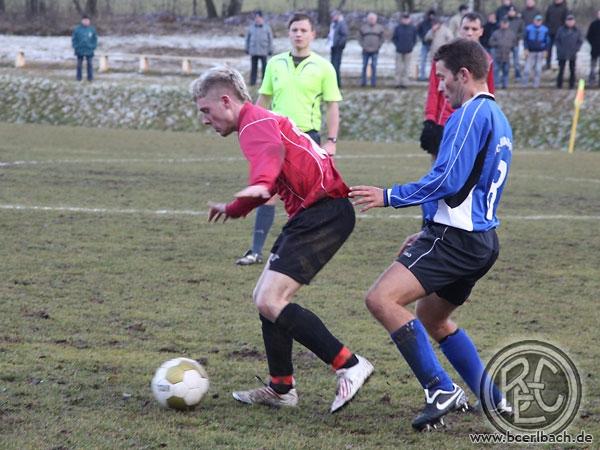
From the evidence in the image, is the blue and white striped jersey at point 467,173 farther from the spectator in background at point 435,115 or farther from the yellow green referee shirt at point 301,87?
the yellow green referee shirt at point 301,87

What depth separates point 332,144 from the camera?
28.3 feet

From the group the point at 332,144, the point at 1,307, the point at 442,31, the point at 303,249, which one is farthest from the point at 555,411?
the point at 442,31

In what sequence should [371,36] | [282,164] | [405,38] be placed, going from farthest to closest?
[371,36]
[405,38]
[282,164]

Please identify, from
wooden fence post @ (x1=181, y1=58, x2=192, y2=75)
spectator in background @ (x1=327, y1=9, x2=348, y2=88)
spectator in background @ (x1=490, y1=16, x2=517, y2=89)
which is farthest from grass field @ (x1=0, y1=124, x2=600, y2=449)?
wooden fence post @ (x1=181, y1=58, x2=192, y2=75)

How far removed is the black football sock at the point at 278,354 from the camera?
15.8 ft

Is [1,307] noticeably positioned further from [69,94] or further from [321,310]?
[69,94]

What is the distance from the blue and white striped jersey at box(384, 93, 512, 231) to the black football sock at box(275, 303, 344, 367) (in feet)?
2.34

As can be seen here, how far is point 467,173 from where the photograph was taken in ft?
14.3

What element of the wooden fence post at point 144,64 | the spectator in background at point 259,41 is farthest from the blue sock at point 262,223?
the wooden fence post at point 144,64

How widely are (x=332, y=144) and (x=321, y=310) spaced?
2.15 metres

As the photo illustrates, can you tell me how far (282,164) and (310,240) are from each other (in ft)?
1.30

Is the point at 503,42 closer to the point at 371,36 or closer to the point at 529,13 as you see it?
the point at 529,13

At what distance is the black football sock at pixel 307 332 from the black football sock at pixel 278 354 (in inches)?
2.8

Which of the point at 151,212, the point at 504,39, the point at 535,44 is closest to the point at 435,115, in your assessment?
the point at 151,212
